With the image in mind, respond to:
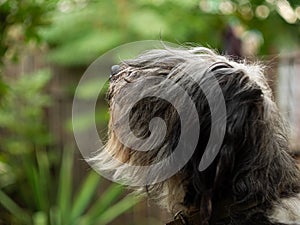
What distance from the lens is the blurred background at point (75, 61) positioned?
3117 millimetres

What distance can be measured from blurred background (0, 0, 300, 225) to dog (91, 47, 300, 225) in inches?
14.3

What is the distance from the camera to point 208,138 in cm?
161

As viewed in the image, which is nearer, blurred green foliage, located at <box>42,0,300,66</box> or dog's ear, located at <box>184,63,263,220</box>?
dog's ear, located at <box>184,63,263,220</box>

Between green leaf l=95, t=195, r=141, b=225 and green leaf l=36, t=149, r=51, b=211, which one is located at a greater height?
green leaf l=36, t=149, r=51, b=211

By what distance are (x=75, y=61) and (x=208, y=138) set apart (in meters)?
4.20

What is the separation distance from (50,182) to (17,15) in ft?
11.4

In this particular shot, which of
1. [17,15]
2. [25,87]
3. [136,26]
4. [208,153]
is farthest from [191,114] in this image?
[25,87]

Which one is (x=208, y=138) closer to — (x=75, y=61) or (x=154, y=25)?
(x=154, y=25)

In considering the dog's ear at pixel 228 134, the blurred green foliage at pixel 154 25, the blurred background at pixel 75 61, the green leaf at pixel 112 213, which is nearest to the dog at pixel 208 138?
the dog's ear at pixel 228 134

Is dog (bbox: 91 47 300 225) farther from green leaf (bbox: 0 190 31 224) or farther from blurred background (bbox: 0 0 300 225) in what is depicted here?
green leaf (bbox: 0 190 31 224)

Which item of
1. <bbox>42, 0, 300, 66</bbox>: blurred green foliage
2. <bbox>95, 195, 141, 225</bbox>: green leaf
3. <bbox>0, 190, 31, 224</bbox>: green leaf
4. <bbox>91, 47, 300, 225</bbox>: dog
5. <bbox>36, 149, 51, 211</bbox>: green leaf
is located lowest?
<bbox>95, 195, 141, 225</bbox>: green leaf

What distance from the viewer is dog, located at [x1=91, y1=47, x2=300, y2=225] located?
1.61 meters

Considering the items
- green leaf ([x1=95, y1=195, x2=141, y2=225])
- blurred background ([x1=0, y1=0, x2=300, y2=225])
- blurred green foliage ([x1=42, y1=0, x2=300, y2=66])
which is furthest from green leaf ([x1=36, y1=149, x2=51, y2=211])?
blurred green foliage ([x1=42, y1=0, x2=300, y2=66])

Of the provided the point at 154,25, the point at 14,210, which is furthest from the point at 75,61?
the point at 14,210
